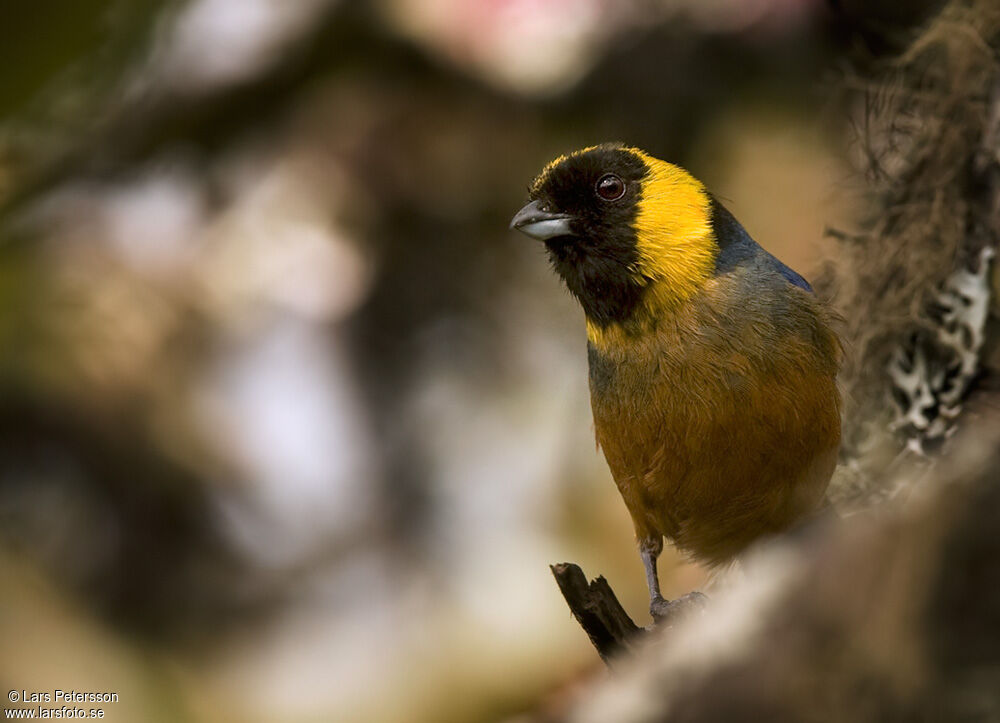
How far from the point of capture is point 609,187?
6.53ft

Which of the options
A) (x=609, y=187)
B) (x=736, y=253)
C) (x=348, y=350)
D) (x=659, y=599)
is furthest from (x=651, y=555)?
(x=348, y=350)

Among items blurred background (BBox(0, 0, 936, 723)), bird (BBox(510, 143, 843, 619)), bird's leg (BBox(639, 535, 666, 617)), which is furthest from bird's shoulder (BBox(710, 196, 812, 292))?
blurred background (BBox(0, 0, 936, 723))

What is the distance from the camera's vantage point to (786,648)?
72cm

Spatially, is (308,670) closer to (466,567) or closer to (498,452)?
(466,567)

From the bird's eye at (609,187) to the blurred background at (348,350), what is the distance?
4.58 ft

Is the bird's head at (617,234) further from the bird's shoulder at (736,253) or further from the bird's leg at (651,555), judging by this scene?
the bird's leg at (651,555)

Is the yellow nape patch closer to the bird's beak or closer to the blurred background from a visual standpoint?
the bird's beak

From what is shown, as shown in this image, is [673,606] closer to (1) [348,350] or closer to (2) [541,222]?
(2) [541,222]

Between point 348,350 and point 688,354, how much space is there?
8.38 ft

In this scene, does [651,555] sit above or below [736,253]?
below

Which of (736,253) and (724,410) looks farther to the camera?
(736,253)

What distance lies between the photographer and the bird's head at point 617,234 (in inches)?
77.0

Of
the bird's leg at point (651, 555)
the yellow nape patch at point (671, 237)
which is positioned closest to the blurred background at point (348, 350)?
the bird's leg at point (651, 555)

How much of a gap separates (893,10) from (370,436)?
237 cm
